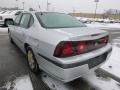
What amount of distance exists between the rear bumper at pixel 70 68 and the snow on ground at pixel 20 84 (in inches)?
21.3

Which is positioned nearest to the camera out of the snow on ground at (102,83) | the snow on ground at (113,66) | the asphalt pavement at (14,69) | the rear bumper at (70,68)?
the rear bumper at (70,68)

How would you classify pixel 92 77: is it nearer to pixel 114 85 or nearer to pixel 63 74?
pixel 114 85

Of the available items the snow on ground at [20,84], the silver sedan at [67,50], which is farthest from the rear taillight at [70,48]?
the snow on ground at [20,84]

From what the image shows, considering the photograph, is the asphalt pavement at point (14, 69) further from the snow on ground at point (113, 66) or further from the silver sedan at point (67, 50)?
the snow on ground at point (113, 66)

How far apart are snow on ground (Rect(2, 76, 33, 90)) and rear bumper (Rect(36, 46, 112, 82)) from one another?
1.77ft

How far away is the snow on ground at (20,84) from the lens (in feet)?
10.2

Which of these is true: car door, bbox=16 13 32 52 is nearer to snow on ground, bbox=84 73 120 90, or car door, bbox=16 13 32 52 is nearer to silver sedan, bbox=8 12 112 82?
silver sedan, bbox=8 12 112 82

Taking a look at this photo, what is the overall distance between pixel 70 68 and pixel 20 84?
1.36 m

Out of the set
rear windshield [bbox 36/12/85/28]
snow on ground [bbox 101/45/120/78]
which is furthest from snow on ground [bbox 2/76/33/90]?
snow on ground [bbox 101/45/120/78]

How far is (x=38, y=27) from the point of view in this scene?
342 centimetres

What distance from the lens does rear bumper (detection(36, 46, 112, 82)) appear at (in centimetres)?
253

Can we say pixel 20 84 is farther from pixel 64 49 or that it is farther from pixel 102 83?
pixel 102 83

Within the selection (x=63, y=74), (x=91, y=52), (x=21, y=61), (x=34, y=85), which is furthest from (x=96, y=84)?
(x=21, y=61)

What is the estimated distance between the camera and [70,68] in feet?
8.27
